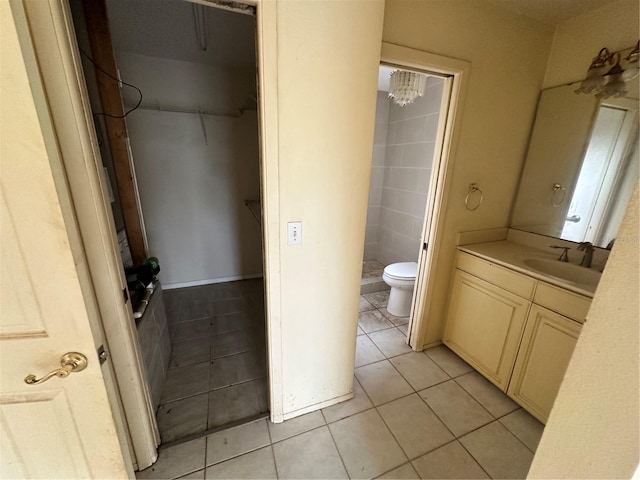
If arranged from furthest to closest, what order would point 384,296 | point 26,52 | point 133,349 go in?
point 384,296
point 133,349
point 26,52

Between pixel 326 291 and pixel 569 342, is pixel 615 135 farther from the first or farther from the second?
pixel 326 291

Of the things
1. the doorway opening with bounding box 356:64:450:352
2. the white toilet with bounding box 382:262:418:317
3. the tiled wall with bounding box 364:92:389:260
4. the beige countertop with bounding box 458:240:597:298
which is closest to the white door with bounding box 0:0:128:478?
the doorway opening with bounding box 356:64:450:352

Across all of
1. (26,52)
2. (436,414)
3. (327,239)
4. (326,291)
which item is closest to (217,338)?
(326,291)

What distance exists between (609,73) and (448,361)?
84.2 inches

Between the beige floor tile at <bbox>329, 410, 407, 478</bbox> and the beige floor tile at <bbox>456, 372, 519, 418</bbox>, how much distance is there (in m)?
0.70

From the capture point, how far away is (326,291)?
1368 mm

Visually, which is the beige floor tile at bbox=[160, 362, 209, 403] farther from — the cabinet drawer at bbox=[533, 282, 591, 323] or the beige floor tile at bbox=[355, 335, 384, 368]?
the cabinet drawer at bbox=[533, 282, 591, 323]

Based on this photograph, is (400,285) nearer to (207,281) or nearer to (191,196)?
(207,281)

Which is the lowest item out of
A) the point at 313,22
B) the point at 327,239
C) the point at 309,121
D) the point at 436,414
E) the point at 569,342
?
the point at 436,414

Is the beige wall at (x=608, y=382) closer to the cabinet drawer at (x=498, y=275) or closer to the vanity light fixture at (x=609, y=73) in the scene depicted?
the cabinet drawer at (x=498, y=275)

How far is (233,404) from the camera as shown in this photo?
5.26 feet

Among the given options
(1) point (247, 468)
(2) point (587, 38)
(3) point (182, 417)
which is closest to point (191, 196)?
(3) point (182, 417)

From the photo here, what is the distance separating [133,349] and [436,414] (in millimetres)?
1721

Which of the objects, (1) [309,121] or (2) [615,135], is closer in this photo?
(1) [309,121]
